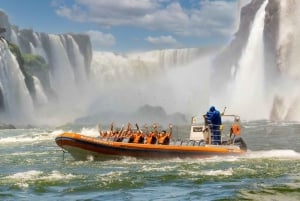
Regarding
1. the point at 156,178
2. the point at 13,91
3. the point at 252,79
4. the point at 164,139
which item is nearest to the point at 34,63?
the point at 13,91

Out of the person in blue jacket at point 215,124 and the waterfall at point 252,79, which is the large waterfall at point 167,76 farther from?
the person in blue jacket at point 215,124

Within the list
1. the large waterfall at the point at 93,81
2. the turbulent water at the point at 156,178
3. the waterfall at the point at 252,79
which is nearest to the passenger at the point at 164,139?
the turbulent water at the point at 156,178

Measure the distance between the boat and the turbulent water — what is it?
1.12 feet

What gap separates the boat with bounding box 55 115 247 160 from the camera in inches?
1000

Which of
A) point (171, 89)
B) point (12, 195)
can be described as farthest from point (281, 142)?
point (171, 89)

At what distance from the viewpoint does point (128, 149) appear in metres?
25.6

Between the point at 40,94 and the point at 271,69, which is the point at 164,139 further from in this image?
the point at 40,94

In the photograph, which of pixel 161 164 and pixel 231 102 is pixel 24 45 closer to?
pixel 231 102

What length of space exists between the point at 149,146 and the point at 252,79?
59868mm

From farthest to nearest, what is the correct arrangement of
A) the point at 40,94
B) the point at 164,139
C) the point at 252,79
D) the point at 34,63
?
the point at 34,63 → the point at 40,94 → the point at 252,79 → the point at 164,139

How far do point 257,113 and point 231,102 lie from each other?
11102 millimetres

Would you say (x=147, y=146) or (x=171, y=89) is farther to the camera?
(x=171, y=89)

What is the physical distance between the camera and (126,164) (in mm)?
24297

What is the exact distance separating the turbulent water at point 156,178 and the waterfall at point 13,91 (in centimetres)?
5968
